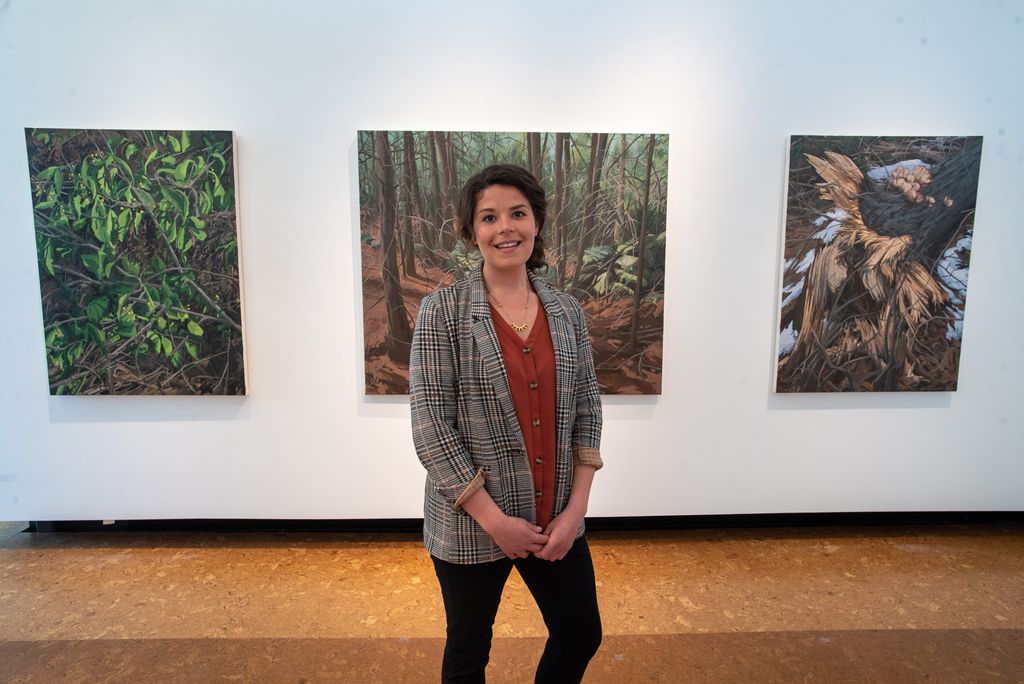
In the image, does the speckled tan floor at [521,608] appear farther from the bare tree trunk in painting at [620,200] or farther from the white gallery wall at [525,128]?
the bare tree trunk in painting at [620,200]

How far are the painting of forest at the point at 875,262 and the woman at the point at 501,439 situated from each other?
1.94 metres

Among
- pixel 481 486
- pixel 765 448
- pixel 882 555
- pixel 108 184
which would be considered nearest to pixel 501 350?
pixel 481 486

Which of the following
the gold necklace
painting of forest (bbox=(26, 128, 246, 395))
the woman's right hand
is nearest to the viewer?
the woman's right hand

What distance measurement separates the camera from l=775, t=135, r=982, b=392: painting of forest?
2.69 meters

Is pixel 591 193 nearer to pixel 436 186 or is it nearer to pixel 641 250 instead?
pixel 641 250

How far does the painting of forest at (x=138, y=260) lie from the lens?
260 cm

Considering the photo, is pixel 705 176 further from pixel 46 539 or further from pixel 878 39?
pixel 46 539

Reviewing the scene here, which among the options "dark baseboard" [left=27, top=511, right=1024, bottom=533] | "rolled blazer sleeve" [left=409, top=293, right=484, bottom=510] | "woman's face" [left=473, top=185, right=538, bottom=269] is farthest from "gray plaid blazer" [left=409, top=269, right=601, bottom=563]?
"dark baseboard" [left=27, top=511, right=1024, bottom=533]

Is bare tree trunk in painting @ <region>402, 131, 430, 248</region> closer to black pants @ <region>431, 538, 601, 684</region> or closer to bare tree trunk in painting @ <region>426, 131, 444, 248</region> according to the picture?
bare tree trunk in painting @ <region>426, 131, 444, 248</region>

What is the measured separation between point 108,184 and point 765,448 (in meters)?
3.69

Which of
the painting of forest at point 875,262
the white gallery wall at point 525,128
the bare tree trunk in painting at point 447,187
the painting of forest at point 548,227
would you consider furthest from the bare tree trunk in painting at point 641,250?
the bare tree trunk in painting at point 447,187

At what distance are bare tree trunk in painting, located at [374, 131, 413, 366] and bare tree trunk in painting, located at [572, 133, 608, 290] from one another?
0.91 meters

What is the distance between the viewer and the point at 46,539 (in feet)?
9.68

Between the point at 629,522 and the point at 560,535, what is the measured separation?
1.94 metres
